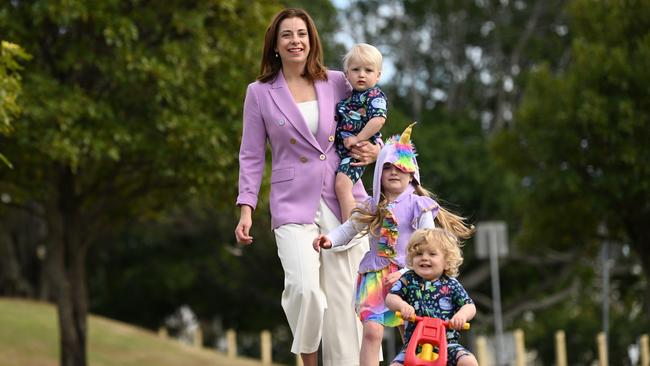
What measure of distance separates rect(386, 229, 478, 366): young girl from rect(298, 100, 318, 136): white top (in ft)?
4.13

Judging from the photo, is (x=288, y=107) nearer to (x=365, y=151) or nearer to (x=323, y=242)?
(x=365, y=151)

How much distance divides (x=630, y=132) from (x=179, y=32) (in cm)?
975

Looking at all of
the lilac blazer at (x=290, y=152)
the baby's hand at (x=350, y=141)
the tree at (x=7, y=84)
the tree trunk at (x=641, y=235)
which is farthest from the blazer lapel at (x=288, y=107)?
the tree trunk at (x=641, y=235)

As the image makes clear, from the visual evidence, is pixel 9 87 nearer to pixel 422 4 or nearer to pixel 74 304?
pixel 74 304

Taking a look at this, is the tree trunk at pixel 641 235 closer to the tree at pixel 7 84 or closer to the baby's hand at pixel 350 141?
the tree at pixel 7 84

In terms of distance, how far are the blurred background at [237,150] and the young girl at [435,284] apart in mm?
1159

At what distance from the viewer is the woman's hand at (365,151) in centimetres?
757

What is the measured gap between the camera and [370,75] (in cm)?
757

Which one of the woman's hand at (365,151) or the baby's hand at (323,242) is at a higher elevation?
the woman's hand at (365,151)

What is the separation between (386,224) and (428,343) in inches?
40.9

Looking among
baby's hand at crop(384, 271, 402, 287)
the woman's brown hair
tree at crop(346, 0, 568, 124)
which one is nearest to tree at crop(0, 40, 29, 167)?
the woman's brown hair

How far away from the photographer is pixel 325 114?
764cm

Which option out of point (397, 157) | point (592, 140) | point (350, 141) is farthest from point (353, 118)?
point (592, 140)

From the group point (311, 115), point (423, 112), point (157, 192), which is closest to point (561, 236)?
point (157, 192)
